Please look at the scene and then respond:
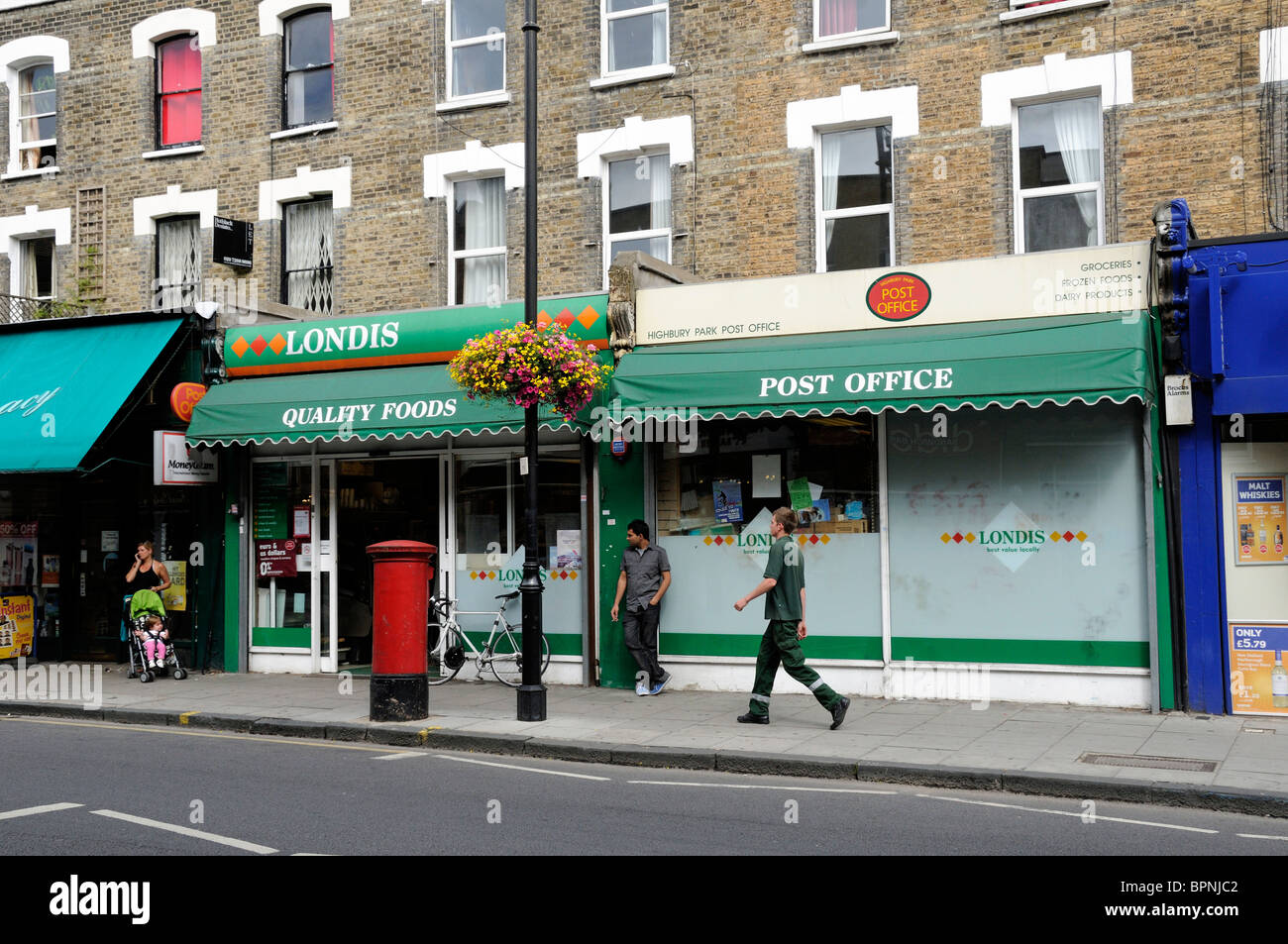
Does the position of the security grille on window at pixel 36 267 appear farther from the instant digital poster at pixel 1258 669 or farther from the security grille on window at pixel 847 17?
the instant digital poster at pixel 1258 669

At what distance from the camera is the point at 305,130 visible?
1752cm

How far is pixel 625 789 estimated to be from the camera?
9.01 meters

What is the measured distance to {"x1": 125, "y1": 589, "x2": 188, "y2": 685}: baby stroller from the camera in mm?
15648

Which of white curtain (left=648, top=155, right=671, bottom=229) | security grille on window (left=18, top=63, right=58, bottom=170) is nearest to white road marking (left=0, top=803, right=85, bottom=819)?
white curtain (left=648, top=155, right=671, bottom=229)

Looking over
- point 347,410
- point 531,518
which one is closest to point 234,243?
point 347,410

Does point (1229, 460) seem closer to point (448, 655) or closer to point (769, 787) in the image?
point (769, 787)

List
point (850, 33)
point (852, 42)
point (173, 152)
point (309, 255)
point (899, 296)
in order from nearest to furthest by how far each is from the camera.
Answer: point (899, 296) < point (852, 42) < point (850, 33) < point (309, 255) < point (173, 152)

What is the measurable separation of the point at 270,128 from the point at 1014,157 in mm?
10437

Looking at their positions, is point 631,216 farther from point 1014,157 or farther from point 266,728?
point 266,728

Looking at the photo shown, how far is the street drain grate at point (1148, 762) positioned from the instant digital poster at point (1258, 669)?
244 centimetres

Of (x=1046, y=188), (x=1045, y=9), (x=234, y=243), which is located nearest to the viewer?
(x=1045, y=9)

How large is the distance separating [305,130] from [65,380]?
4.78m
